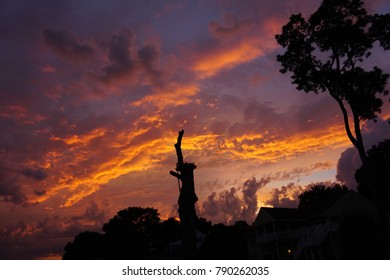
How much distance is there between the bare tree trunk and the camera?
812cm

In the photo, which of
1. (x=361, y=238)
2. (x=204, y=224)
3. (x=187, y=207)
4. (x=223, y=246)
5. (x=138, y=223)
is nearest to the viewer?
(x=187, y=207)

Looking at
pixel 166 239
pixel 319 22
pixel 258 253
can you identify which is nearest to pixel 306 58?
pixel 319 22

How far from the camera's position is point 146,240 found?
296 ft

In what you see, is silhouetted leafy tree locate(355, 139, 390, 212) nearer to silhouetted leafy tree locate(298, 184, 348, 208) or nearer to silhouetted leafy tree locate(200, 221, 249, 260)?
silhouetted leafy tree locate(298, 184, 348, 208)

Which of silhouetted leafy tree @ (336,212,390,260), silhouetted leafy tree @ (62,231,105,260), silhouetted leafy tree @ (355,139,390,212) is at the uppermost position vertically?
silhouetted leafy tree @ (355,139,390,212)

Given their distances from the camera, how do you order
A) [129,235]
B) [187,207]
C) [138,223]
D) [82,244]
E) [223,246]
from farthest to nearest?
[138,223]
[82,244]
[129,235]
[223,246]
[187,207]

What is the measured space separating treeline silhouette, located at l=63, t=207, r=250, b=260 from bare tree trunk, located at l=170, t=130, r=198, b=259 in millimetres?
22519

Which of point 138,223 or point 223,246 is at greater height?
point 138,223

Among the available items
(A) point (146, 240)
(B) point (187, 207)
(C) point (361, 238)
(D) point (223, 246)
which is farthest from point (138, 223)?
(B) point (187, 207)

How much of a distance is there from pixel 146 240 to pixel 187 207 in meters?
86.5

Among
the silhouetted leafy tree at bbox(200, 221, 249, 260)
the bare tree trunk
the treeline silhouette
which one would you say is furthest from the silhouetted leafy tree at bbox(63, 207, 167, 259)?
the bare tree trunk

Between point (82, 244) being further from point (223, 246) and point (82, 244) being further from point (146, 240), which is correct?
point (223, 246)
